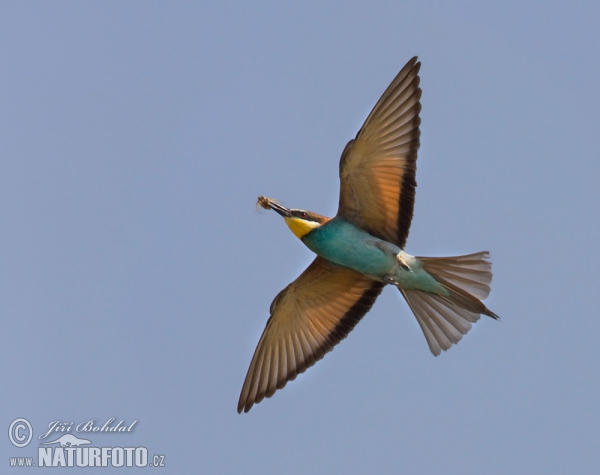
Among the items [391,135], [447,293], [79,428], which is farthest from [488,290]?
[79,428]

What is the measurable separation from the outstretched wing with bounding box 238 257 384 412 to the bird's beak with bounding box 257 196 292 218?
0.57 meters

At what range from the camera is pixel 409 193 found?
773 cm

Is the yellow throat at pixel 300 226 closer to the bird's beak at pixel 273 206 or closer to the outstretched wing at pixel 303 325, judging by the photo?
the bird's beak at pixel 273 206

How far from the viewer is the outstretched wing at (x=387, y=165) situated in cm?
759

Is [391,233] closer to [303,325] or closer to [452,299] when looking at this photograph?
[452,299]

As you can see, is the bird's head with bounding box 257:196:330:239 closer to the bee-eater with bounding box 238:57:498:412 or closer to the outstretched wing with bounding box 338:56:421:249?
the bee-eater with bounding box 238:57:498:412

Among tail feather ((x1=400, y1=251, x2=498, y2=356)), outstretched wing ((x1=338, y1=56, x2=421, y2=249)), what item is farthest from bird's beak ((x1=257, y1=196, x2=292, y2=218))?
tail feather ((x1=400, y1=251, x2=498, y2=356))

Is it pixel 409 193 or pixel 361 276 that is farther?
pixel 361 276

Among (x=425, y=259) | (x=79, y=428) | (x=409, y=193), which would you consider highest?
(x=409, y=193)

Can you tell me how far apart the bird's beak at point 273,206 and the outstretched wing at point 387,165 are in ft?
1.30

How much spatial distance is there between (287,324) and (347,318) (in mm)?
491

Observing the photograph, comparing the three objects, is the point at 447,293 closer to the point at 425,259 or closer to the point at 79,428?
the point at 425,259

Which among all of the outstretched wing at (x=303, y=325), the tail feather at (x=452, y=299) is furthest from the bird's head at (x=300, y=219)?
the tail feather at (x=452, y=299)

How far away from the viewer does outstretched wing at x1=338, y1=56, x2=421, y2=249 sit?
24.9 feet
